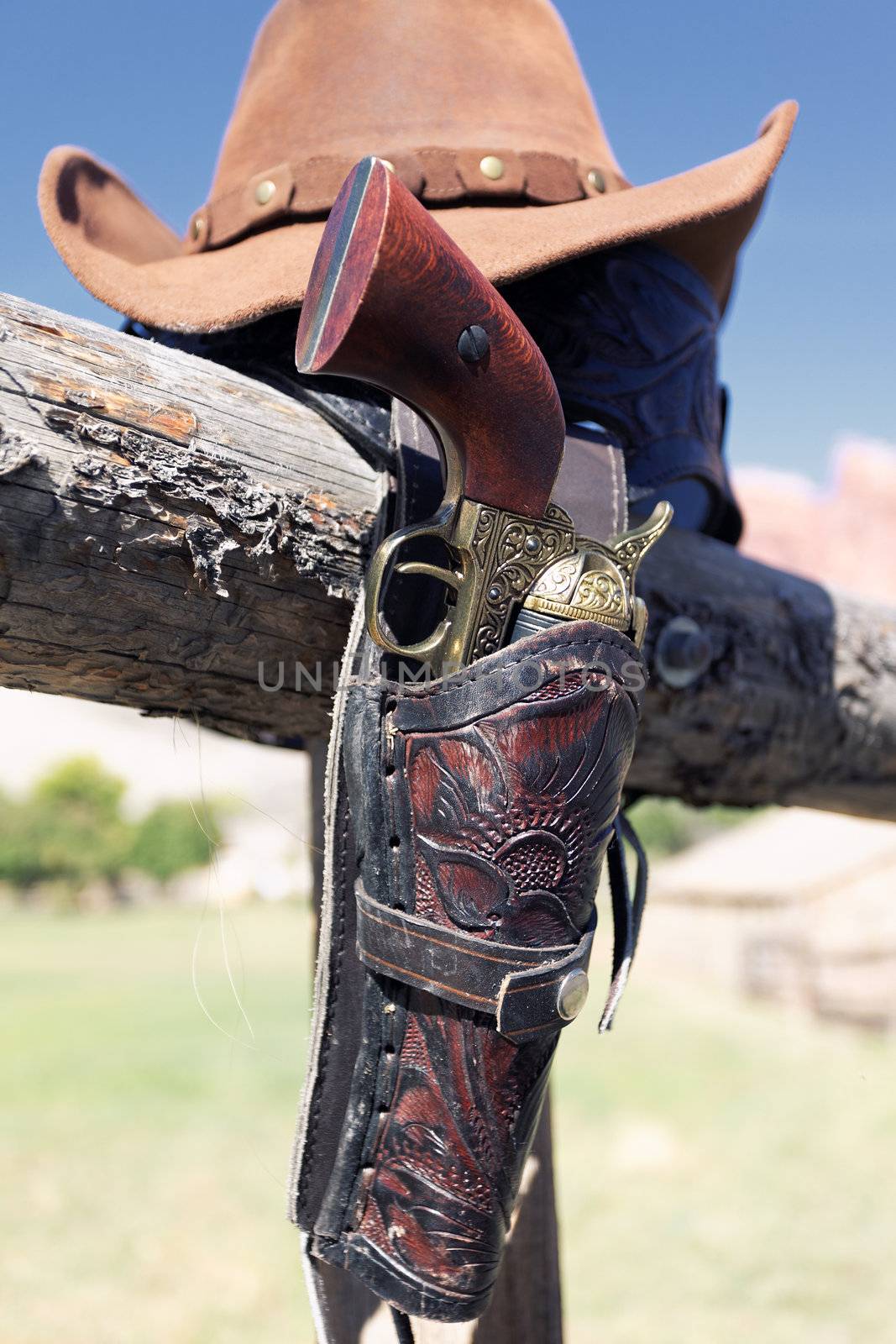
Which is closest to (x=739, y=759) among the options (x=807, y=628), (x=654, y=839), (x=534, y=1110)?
(x=807, y=628)

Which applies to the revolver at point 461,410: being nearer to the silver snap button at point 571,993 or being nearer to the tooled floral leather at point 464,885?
the tooled floral leather at point 464,885

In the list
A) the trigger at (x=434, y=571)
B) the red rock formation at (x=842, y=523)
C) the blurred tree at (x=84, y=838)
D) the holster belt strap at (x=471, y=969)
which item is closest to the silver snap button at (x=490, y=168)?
the trigger at (x=434, y=571)

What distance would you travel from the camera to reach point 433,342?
0.99m

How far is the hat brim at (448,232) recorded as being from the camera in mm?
1260

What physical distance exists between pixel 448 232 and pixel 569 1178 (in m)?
5.14

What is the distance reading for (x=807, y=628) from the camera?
1.96 metres

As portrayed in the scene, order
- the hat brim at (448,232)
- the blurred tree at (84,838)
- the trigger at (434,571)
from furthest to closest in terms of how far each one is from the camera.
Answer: the blurred tree at (84,838) → the hat brim at (448,232) → the trigger at (434,571)

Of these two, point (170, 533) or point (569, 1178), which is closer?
point (170, 533)

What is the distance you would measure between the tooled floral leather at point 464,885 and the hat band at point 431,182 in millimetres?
716

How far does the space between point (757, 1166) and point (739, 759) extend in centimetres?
430

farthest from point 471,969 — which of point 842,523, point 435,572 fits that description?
point 842,523

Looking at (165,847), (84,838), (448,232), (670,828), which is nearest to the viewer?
(448,232)

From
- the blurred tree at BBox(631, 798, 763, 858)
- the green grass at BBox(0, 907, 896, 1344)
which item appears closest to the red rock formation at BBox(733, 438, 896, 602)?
the blurred tree at BBox(631, 798, 763, 858)

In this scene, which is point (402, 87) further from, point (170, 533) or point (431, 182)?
point (170, 533)
